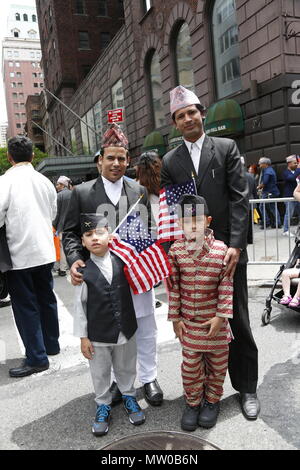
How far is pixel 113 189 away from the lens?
304 centimetres

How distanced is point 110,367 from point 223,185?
5.11 ft

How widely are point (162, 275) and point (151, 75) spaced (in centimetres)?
1826

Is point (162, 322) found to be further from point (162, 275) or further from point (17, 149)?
point (17, 149)

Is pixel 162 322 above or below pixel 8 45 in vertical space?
below

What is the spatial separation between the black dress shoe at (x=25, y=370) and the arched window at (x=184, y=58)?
551 inches

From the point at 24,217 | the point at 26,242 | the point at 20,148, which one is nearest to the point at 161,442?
the point at 26,242

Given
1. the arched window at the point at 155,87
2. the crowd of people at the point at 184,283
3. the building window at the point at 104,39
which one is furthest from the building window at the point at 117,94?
the crowd of people at the point at 184,283

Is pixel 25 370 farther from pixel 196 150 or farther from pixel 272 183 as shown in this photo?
pixel 272 183

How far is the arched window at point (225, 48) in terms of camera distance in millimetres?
12867

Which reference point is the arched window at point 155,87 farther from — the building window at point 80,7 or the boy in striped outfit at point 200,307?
the building window at point 80,7

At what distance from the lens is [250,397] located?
9.51ft
